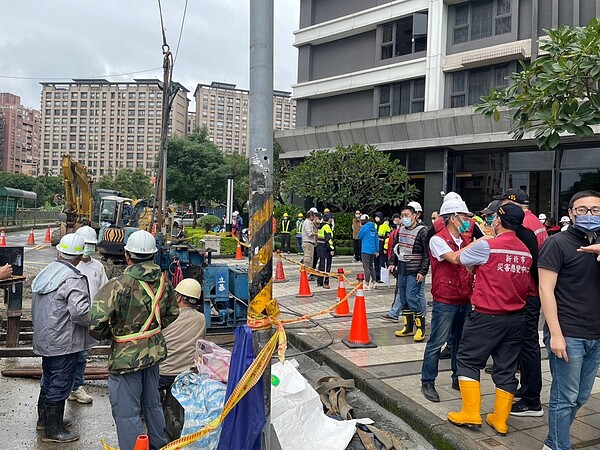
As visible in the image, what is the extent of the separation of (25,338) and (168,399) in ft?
12.5

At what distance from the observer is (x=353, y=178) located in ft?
66.9

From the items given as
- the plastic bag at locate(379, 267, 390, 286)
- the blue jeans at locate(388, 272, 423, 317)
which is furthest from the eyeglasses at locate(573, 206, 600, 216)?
the plastic bag at locate(379, 267, 390, 286)

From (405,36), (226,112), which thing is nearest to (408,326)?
(405,36)

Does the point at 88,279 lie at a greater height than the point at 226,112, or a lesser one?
lesser

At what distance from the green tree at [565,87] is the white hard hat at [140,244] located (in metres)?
3.81

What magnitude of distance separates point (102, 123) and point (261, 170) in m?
172

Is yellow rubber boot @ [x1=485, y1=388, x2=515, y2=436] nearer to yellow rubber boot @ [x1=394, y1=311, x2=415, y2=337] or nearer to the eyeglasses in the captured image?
the eyeglasses

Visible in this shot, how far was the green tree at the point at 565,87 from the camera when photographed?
15.4 feet

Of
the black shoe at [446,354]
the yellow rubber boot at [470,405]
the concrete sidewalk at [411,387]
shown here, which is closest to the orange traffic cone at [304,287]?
the concrete sidewalk at [411,387]

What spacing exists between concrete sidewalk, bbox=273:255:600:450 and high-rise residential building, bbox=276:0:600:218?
46.4 feet

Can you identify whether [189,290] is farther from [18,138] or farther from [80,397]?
[18,138]

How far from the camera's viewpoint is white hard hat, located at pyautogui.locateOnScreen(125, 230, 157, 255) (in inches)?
149

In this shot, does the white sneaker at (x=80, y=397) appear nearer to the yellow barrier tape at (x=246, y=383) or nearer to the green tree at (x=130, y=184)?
the yellow barrier tape at (x=246, y=383)

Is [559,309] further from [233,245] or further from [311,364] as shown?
[233,245]
